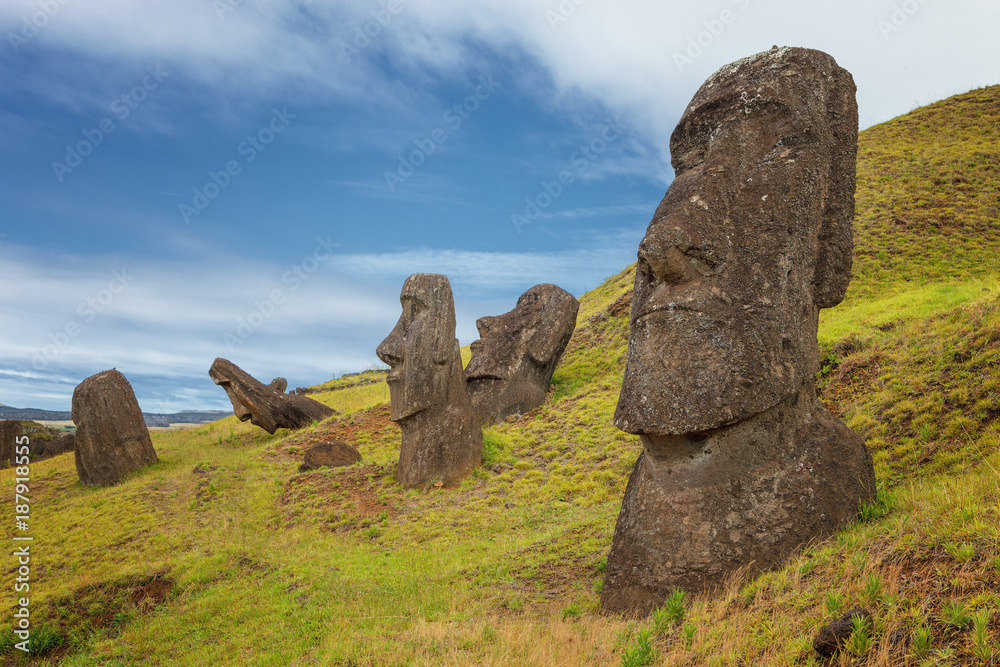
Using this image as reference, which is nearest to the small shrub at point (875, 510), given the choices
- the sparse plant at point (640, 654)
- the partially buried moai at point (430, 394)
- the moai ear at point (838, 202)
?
the moai ear at point (838, 202)

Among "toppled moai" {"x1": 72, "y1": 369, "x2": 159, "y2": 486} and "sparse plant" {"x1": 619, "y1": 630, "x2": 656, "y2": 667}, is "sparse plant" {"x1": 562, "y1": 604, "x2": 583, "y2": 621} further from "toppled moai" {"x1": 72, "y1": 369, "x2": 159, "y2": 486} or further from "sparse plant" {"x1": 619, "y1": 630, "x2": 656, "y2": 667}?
"toppled moai" {"x1": 72, "y1": 369, "x2": 159, "y2": 486}

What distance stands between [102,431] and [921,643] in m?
18.8

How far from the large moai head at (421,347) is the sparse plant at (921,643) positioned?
36.2ft

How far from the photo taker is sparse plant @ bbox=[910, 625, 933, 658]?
408 centimetres

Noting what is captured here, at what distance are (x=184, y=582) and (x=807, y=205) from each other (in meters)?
10.1

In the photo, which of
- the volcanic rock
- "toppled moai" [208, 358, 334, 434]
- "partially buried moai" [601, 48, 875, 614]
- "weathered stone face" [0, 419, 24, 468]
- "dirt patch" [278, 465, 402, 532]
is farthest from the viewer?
"weathered stone face" [0, 419, 24, 468]

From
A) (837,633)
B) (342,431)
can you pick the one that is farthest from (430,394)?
(837,633)

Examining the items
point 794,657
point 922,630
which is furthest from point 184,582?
point 922,630

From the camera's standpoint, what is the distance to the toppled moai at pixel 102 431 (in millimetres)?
17484

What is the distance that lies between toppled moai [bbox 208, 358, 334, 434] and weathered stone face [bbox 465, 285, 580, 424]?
667cm

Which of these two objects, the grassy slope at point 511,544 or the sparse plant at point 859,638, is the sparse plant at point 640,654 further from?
the sparse plant at point 859,638

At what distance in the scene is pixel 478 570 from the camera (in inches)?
350

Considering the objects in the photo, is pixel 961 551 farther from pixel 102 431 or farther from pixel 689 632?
pixel 102 431

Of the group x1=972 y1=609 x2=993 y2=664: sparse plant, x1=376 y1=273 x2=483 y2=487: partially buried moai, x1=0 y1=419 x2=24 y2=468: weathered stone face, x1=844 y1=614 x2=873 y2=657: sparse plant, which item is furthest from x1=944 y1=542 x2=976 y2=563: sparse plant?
x1=0 y1=419 x2=24 y2=468: weathered stone face
